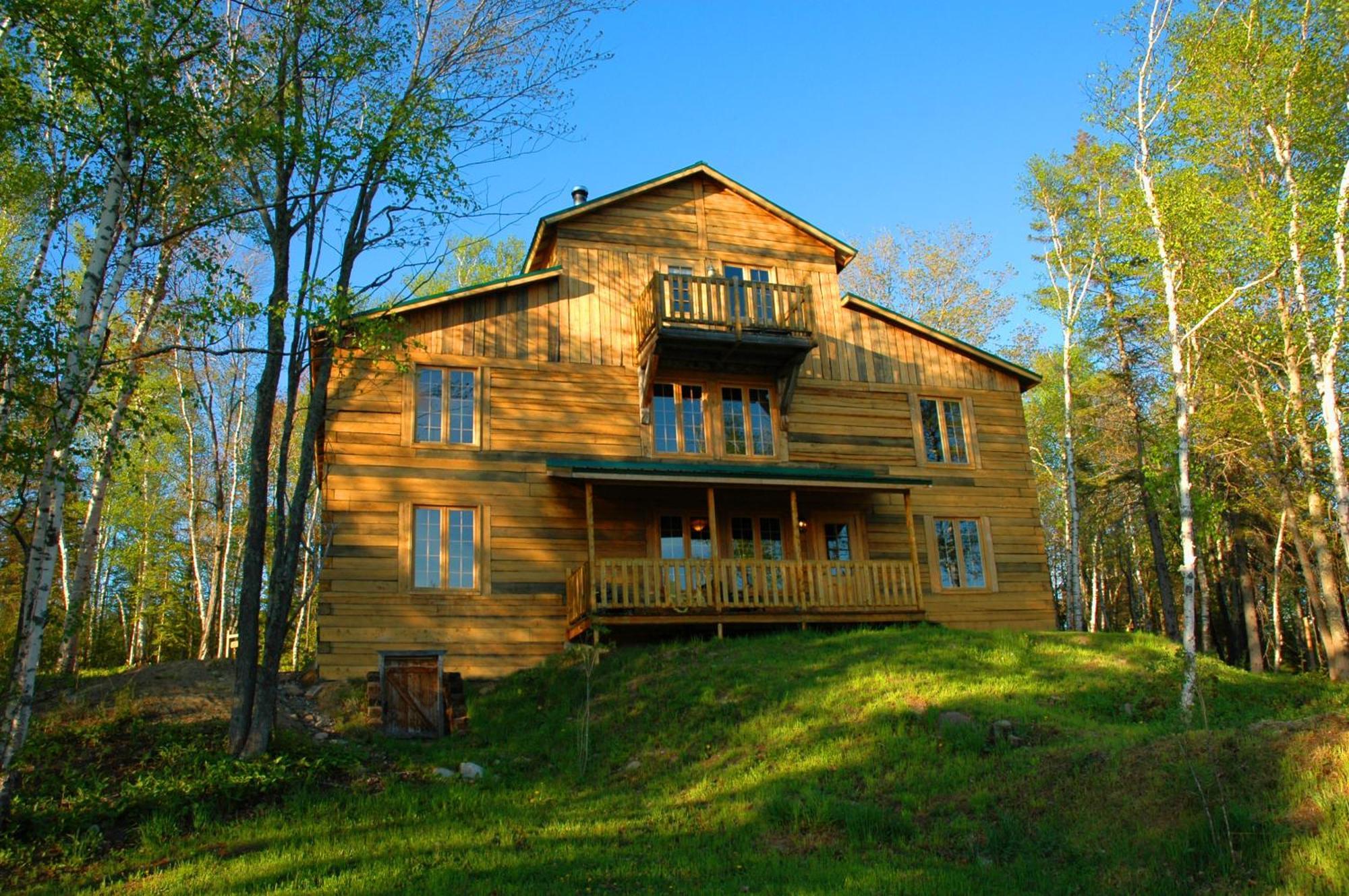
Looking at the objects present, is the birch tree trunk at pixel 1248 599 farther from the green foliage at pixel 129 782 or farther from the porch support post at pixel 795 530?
the green foliage at pixel 129 782

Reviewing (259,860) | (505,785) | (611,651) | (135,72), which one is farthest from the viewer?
(611,651)

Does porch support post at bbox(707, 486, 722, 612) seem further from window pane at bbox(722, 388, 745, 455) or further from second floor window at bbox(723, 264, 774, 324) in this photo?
second floor window at bbox(723, 264, 774, 324)

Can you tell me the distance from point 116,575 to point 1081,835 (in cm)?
3560

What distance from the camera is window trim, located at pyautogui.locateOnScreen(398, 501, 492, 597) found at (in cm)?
1822

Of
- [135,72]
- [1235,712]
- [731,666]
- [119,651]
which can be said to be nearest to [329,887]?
[731,666]

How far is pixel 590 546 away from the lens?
1783cm

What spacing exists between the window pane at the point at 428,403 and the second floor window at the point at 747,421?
237 inches

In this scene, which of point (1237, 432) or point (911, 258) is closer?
point (1237, 432)

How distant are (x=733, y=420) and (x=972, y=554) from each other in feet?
20.1

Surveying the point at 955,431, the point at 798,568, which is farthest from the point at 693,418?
the point at 955,431

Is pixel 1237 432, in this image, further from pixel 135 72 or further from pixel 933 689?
pixel 135 72

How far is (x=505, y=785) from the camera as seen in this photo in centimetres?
1309

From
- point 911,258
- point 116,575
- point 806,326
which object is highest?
point 911,258

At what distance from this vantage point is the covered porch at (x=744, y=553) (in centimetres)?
1827
